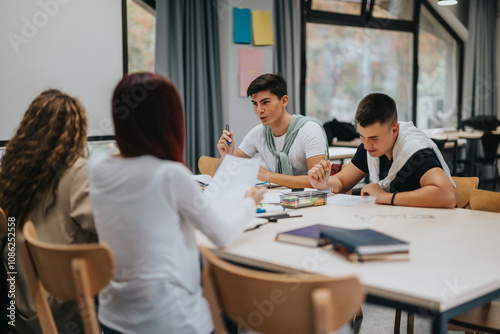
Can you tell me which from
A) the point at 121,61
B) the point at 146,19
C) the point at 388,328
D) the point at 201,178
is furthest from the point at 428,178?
the point at 146,19

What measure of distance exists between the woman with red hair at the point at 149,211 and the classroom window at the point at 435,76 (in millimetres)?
6696

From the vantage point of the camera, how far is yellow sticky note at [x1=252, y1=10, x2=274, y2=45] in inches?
189

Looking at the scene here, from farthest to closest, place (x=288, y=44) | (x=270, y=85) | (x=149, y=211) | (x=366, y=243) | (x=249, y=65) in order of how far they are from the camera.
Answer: (x=288, y=44), (x=249, y=65), (x=270, y=85), (x=366, y=243), (x=149, y=211)

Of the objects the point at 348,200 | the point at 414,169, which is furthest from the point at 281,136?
the point at 414,169

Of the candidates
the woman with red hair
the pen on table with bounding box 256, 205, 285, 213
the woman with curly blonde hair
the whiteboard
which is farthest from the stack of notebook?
the whiteboard

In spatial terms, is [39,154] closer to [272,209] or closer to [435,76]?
[272,209]

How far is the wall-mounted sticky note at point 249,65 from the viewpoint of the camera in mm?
4773

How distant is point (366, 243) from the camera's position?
1420 mm

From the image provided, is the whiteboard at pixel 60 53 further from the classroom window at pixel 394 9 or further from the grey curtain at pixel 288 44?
the classroom window at pixel 394 9

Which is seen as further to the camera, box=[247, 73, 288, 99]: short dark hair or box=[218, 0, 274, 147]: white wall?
box=[218, 0, 274, 147]: white wall

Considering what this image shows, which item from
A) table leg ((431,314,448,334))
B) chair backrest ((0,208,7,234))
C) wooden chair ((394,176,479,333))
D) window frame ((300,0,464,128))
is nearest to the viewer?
table leg ((431,314,448,334))

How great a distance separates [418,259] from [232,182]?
28.0 inches

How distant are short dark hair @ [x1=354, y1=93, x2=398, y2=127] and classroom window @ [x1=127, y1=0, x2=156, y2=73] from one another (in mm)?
2557

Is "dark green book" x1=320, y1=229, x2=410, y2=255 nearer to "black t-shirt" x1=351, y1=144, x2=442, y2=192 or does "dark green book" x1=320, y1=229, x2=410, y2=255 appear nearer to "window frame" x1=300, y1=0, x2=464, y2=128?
"black t-shirt" x1=351, y1=144, x2=442, y2=192
